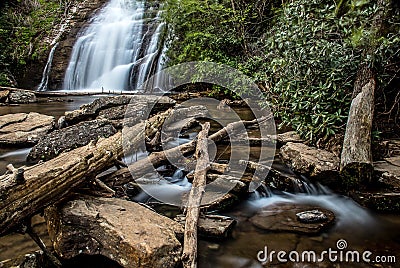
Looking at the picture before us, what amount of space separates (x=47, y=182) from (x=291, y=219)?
2.38m

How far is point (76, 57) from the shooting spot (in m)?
13.4

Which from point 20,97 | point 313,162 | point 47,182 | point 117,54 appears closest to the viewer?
point 47,182

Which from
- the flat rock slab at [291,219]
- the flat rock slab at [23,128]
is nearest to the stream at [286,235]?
the flat rock slab at [291,219]

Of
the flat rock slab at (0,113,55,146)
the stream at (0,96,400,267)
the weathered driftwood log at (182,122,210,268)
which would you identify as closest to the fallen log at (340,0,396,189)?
the stream at (0,96,400,267)

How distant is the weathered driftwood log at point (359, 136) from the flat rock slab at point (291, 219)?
66cm

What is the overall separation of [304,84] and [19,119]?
229 inches

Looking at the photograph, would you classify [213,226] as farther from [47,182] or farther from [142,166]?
[47,182]

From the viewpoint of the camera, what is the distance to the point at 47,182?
2336 mm

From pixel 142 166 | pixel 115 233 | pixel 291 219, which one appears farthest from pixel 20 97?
pixel 291 219

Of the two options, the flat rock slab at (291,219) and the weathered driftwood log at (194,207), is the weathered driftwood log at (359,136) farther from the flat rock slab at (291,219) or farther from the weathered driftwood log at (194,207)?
the weathered driftwood log at (194,207)

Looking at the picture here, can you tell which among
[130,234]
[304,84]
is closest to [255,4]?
[304,84]

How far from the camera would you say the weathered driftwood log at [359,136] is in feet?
11.9

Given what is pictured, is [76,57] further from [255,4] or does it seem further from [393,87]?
[393,87]

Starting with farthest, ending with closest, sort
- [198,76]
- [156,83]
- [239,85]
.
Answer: [156,83]
[198,76]
[239,85]
